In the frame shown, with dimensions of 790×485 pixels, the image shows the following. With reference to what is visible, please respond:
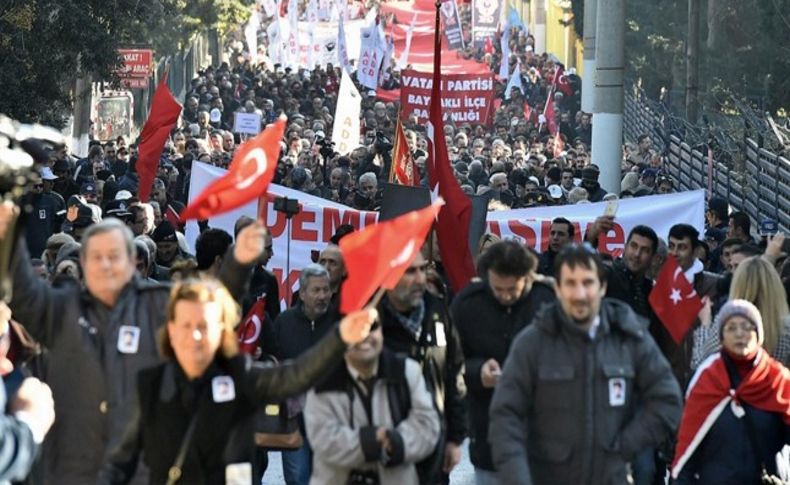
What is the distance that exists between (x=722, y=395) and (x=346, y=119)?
19.2 meters

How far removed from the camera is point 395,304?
833 centimetres

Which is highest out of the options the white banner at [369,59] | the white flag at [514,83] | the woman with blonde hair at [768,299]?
the woman with blonde hair at [768,299]

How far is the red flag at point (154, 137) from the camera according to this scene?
17.0m

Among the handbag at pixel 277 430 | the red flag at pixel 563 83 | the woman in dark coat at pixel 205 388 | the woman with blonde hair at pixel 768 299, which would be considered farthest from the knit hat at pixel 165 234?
the red flag at pixel 563 83

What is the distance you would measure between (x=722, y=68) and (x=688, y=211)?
100 feet

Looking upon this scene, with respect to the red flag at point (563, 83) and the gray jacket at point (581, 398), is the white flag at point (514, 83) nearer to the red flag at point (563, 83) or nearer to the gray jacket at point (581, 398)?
the red flag at point (563, 83)

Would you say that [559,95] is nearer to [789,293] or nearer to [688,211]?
[688,211]

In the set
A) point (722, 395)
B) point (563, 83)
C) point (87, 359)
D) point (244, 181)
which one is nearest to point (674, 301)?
point (722, 395)

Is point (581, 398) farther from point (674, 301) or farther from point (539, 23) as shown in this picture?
point (539, 23)

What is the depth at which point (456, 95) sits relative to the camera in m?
28.7

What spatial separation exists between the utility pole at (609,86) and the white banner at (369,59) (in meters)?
20.3

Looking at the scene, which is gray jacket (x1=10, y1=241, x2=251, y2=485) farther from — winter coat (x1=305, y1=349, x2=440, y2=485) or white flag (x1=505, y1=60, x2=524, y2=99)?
white flag (x1=505, y1=60, x2=524, y2=99)

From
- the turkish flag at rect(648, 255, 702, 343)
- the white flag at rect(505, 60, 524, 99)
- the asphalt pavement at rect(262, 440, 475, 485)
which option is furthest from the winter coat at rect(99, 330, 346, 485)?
the white flag at rect(505, 60, 524, 99)

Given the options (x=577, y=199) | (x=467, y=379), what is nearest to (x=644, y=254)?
(x=467, y=379)
